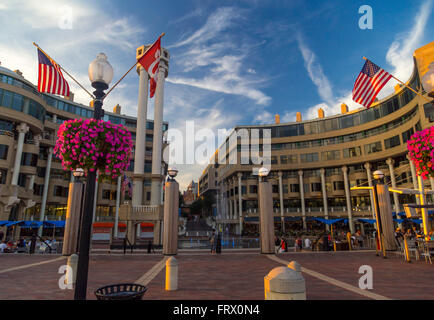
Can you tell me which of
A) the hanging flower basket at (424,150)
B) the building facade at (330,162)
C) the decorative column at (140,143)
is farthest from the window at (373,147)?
the hanging flower basket at (424,150)

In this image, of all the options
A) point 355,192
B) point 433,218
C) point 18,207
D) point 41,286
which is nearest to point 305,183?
point 355,192

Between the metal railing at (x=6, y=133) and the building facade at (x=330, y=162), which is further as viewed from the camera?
the building facade at (x=330, y=162)

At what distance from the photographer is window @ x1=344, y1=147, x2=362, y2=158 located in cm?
5028

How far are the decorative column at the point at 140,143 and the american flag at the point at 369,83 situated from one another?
2298 cm

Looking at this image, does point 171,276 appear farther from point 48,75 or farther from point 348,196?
point 348,196

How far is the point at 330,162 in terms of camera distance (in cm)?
5316

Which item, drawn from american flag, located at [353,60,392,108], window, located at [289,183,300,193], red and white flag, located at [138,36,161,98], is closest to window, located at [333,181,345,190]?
window, located at [289,183,300,193]

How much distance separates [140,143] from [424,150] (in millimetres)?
27191

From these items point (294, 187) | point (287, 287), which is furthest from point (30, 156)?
point (294, 187)

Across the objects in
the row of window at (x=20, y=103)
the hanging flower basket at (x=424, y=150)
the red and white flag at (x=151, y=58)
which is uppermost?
the row of window at (x=20, y=103)

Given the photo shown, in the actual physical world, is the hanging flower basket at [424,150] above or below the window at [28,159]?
below

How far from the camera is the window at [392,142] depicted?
43062 mm

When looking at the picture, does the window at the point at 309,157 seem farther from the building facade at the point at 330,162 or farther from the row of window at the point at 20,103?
the row of window at the point at 20,103
